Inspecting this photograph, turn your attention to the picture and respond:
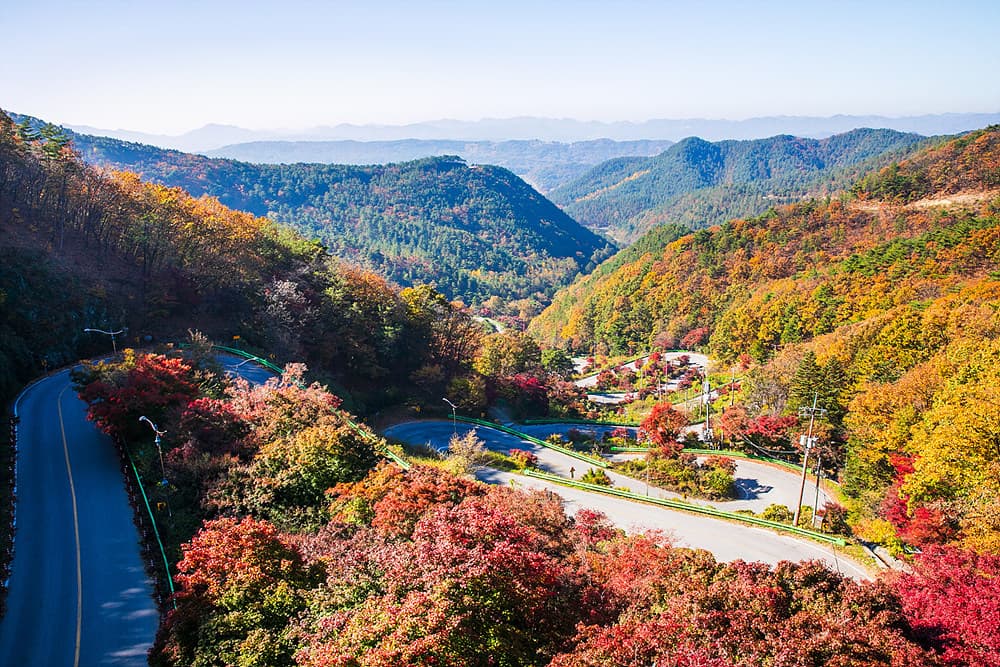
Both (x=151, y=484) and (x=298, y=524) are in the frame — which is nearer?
(x=298, y=524)

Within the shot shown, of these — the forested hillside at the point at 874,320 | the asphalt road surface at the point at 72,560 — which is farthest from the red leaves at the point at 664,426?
the asphalt road surface at the point at 72,560

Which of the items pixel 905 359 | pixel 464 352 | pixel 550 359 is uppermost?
pixel 905 359

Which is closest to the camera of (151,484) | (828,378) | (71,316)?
(151,484)

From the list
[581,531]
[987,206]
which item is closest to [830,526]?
[581,531]

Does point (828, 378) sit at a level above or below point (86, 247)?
below

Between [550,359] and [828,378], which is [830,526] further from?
[550,359]

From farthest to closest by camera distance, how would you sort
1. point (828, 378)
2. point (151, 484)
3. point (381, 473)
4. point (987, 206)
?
point (987, 206)
point (828, 378)
point (151, 484)
point (381, 473)

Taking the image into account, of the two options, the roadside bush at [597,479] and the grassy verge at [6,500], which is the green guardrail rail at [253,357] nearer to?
the grassy verge at [6,500]

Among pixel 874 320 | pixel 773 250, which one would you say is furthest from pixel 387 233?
pixel 874 320

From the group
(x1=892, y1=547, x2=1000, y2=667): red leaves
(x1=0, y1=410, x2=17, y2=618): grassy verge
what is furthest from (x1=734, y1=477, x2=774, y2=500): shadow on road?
(x1=0, y1=410, x2=17, y2=618): grassy verge
